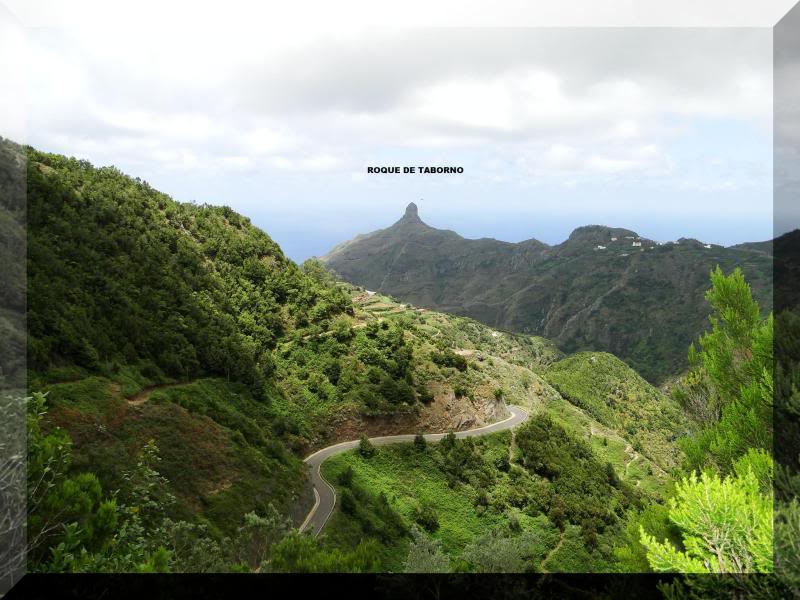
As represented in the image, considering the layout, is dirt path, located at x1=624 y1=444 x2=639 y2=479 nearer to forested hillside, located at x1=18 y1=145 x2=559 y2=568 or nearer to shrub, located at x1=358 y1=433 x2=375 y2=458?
forested hillside, located at x1=18 y1=145 x2=559 y2=568

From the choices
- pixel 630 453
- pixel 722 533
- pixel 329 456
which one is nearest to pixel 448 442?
pixel 329 456

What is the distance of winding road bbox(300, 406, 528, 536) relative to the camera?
2147 centimetres

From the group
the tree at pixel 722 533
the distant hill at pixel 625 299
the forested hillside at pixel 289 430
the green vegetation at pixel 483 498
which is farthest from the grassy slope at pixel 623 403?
the tree at pixel 722 533

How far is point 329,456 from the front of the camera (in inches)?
1160

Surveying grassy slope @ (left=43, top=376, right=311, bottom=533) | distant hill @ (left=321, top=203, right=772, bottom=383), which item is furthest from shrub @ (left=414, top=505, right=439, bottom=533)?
distant hill @ (left=321, top=203, right=772, bottom=383)

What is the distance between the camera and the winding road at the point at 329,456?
21469 millimetres

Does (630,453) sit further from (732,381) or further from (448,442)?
(732,381)

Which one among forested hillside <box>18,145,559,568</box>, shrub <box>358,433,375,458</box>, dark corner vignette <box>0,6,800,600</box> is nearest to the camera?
dark corner vignette <box>0,6,800,600</box>

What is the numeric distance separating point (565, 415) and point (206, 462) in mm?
47843

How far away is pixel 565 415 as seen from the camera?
179ft

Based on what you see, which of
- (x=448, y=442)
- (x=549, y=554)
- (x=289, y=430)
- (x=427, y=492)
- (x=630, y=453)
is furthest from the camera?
(x=630, y=453)

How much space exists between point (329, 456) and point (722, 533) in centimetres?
2660

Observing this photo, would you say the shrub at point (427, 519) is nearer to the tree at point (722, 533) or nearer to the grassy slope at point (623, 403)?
the tree at point (722, 533)

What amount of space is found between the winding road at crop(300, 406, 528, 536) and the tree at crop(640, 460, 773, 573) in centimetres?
1672
